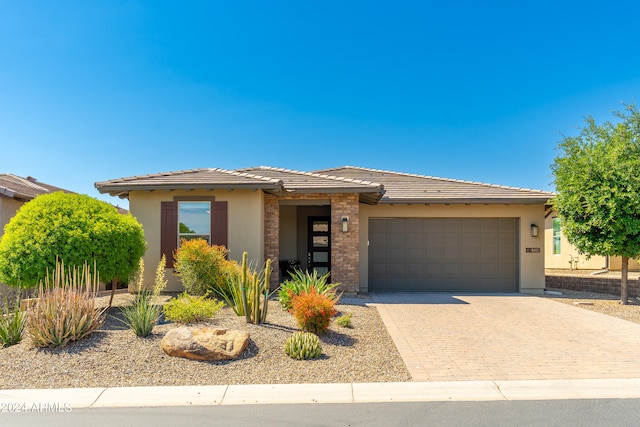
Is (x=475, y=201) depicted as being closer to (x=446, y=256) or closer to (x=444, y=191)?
(x=444, y=191)

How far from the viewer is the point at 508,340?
6.92 m

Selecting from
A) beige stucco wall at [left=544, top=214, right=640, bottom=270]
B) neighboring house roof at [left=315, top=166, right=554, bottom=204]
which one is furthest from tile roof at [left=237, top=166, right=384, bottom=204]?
beige stucco wall at [left=544, top=214, right=640, bottom=270]

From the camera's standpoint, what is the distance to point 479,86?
15109 mm

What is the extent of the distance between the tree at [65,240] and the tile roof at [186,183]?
224 cm

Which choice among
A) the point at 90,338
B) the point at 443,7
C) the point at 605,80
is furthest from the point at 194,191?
the point at 605,80

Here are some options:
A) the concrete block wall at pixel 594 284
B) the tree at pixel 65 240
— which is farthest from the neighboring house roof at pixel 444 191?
the tree at pixel 65 240

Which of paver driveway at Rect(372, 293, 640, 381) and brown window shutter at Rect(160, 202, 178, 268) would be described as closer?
paver driveway at Rect(372, 293, 640, 381)

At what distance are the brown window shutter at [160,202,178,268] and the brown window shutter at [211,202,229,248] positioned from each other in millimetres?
1067

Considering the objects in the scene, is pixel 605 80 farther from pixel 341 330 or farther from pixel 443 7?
pixel 341 330

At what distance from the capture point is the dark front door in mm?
15094

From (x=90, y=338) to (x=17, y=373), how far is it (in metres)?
1.08

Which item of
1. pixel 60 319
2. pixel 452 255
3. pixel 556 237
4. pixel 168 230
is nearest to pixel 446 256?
pixel 452 255

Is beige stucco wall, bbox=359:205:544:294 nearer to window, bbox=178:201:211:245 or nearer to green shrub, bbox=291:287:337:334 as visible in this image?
window, bbox=178:201:211:245

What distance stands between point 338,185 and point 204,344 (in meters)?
6.89
